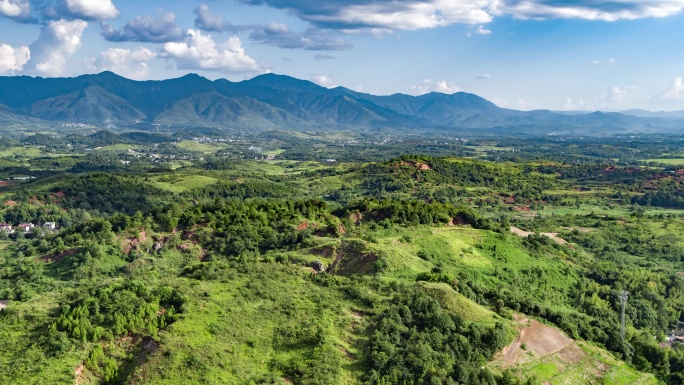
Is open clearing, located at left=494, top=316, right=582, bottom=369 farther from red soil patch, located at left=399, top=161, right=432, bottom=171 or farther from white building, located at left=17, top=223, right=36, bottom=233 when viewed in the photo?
red soil patch, located at left=399, top=161, right=432, bottom=171

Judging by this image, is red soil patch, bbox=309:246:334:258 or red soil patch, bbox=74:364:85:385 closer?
red soil patch, bbox=74:364:85:385

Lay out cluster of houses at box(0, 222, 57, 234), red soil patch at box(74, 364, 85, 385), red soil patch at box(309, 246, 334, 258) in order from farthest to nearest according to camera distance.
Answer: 1. cluster of houses at box(0, 222, 57, 234)
2. red soil patch at box(309, 246, 334, 258)
3. red soil patch at box(74, 364, 85, 385)

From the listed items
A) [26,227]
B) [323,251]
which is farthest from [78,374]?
[26,227]

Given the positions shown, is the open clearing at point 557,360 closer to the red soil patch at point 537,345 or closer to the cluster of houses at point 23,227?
the red soil patch at point 537,345

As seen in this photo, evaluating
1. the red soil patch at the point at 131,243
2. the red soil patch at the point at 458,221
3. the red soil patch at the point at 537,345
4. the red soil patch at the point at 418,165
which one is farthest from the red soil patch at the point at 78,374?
the red soil patch at the point at 418,165

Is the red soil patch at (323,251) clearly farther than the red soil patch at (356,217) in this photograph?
No

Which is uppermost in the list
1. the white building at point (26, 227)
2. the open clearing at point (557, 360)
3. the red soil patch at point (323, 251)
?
the red soil patch at point (323, 251)

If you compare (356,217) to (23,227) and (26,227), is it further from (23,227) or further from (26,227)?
(23,227)

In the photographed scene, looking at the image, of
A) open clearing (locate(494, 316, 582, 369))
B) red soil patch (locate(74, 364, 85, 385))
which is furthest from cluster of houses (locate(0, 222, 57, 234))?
open clearing (locate(494, 316, 582, 369))
